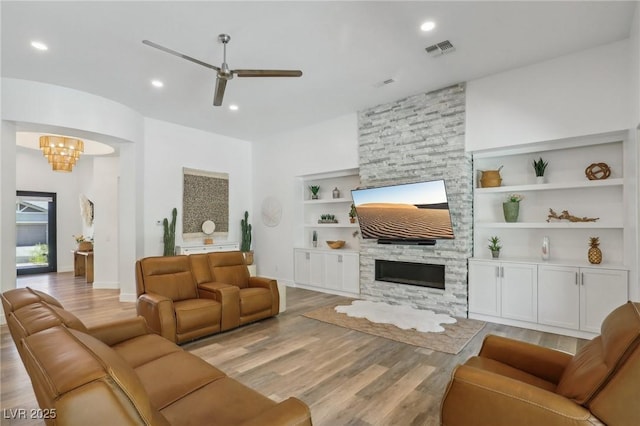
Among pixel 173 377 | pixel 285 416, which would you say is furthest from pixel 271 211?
pixel 285 416

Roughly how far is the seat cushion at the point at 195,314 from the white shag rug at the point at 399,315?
1.88 meters

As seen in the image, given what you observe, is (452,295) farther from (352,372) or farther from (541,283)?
(352,372)

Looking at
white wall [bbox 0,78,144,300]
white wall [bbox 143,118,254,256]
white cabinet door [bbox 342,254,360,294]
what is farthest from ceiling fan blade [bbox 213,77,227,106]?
white cabinet door [bbox 342,254,360,294]

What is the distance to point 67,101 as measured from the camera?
476 cm

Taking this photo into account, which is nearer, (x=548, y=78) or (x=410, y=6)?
(x=410, y=6)

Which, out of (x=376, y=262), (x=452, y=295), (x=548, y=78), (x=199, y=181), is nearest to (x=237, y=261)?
(x=376, y=262)

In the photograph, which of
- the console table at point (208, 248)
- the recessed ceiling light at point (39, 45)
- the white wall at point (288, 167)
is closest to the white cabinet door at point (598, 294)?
the white wall at point (288, 167)

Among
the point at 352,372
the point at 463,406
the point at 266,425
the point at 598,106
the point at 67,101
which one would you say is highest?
the point at 67,101

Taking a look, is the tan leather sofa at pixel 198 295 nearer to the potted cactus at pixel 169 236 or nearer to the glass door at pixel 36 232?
the potted cactus at pixel 169 236

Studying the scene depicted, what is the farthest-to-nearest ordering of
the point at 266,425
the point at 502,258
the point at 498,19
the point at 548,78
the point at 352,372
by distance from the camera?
1. the point at 502,258
2. the point at 548,78
3. the point at 498,19
4. the point at 352,372
5. the point at 266,425

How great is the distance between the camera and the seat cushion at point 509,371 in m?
1.88

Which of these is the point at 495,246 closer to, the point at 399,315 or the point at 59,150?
the point at 399,315

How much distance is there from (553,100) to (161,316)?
5180 millimetres

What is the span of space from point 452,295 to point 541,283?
3.70 feet
